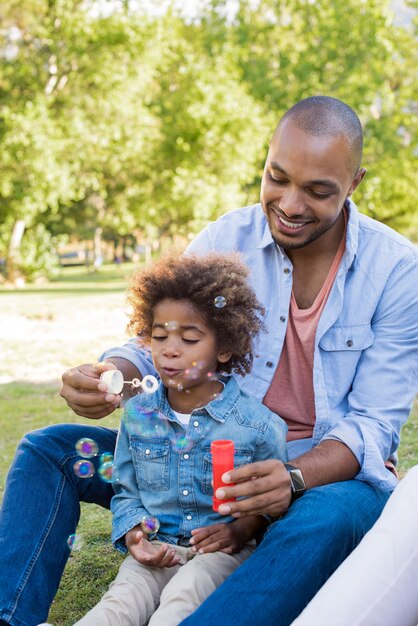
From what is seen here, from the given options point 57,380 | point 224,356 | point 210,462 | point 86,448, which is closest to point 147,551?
point 210,462

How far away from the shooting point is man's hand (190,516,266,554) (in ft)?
8.43

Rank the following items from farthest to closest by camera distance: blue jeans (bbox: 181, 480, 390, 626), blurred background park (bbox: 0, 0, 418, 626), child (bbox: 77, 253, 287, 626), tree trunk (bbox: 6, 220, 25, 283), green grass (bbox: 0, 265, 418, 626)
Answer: tree trunk (bbox: 6, 220, 25, 283), blurred background park (bbox: 0, 0, 418, 626), green grass (bbox: 0, 265, 418, 626), child (bbox: 77, 253, 287, 626), blue jeans (bbox: 181, 480, 390, 626)

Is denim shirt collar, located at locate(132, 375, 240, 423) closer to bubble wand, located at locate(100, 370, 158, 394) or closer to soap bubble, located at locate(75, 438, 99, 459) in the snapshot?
bubble wand, located at locate(100, 370, 158, 394)

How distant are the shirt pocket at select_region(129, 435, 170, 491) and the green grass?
0.75 m

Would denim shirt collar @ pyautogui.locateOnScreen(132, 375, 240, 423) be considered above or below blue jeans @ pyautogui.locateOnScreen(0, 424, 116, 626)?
above

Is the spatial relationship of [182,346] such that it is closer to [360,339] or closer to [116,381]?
[116,381]

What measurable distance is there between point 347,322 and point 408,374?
0.27 m

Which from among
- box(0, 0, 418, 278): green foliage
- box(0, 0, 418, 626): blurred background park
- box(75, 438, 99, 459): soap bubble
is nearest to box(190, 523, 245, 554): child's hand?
box(75, 438, 99, 459): soap bubble

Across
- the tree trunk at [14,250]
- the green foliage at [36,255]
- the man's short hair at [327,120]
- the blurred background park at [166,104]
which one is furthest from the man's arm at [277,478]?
the green foliage at [36,255]

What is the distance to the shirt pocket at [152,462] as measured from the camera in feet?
9.00

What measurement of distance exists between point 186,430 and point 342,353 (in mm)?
636

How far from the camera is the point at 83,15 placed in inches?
863

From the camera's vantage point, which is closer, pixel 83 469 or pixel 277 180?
pixel 83 469

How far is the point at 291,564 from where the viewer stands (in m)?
2.24
